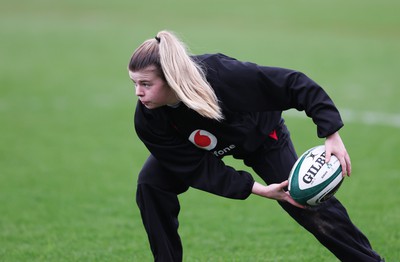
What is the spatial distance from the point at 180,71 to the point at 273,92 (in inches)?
23.5

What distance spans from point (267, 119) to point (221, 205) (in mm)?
2916

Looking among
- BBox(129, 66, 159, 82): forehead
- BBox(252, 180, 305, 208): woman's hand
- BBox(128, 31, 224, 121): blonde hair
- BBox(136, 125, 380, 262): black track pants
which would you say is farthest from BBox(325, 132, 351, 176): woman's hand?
BBox(129, 66, 159, 82): forehead

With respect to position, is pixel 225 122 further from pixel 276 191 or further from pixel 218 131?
pixel 276 191

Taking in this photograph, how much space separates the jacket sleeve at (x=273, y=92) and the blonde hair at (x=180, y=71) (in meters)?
0.15

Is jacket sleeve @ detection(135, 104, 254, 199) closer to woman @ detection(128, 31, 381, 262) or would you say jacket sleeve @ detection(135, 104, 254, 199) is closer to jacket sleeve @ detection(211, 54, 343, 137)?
woman @ detection(128, 31, 381, 262)

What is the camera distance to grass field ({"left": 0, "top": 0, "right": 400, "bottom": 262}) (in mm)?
6188

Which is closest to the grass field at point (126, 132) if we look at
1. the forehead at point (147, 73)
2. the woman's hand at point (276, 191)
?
the woman's hand at point (276, 191)

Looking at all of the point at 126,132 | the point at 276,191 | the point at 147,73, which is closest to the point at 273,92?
the point at 276,191

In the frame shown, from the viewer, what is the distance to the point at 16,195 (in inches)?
306

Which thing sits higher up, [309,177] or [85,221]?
[309,177]

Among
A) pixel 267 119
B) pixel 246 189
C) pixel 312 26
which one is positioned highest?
pixel 267 119

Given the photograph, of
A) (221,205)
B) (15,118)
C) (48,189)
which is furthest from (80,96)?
(221,205)

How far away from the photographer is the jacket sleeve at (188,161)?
14.5ft

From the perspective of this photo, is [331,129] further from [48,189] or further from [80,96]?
[80,96]
